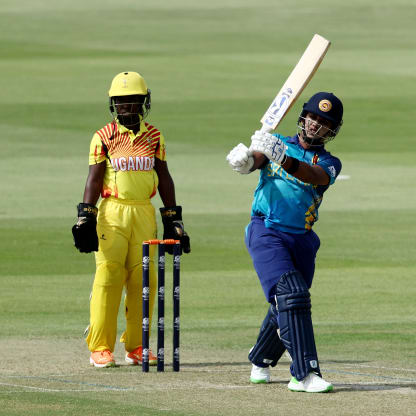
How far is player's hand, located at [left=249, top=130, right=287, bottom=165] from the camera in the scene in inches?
311

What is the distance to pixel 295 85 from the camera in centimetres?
858

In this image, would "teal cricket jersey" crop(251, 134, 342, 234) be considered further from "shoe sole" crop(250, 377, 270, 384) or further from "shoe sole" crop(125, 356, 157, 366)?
"shoe sole" crop(125, 356, 157, 366)

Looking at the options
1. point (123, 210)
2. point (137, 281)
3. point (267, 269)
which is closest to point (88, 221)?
point (123, 210)

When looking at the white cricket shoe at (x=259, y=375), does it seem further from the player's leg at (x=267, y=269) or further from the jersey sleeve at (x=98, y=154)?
the jersey sleeve at (x=98, y=154)

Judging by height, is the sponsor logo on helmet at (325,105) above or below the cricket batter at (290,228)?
above

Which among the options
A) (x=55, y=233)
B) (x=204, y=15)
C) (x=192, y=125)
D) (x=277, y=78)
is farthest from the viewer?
(x=204, y=15)

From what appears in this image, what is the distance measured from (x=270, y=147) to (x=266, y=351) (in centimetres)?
146

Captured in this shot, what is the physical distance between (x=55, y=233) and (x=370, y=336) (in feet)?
24.6

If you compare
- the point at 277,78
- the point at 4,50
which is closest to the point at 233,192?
the point at 277,78

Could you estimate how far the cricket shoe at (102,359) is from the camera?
9.12 m

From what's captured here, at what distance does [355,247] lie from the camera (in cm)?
1596

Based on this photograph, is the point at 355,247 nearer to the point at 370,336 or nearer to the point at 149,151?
the point at 370,336

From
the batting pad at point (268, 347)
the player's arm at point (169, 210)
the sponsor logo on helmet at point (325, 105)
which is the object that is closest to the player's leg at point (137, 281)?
the player's arm at point (169, 210)

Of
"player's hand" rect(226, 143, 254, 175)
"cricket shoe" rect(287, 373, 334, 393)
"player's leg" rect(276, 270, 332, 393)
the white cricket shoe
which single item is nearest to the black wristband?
"player's hand" rect(226, 143, 254, 175)
